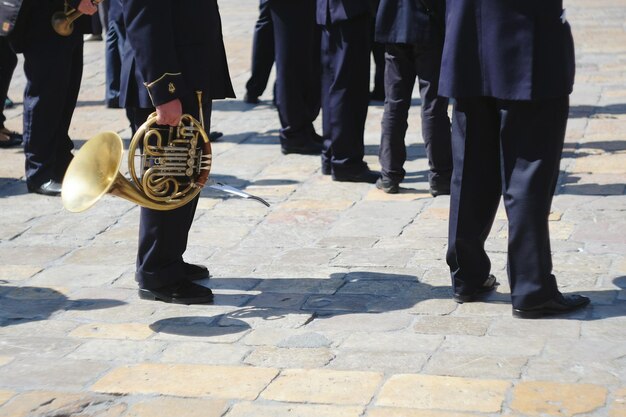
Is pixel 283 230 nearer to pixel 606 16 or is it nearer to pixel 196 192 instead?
pixel 196 192

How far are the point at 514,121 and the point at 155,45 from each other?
1.45 meters

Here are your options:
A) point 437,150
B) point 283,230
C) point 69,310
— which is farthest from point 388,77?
point 69,310

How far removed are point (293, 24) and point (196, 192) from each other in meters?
3.00

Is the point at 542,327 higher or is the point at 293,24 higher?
the point at 293,24

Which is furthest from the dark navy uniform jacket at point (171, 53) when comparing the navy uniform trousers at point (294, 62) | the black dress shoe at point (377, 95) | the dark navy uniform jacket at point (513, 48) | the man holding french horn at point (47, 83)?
the black dress shoe at point (377, 95)

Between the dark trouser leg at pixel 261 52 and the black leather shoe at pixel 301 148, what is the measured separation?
1.38 meters

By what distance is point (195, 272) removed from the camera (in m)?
5.29

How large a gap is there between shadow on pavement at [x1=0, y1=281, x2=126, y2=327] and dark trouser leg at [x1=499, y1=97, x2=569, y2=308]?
5.68ft

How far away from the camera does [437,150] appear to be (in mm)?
6430

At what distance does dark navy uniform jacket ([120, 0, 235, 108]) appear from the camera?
4.60 metres

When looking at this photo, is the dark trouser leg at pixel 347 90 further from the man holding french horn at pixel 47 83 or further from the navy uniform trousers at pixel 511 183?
the navy uniform trousers at pixel 511 183

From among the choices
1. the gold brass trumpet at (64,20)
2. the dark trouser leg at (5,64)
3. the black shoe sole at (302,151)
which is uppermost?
the gold brass trumpet at (64,20)

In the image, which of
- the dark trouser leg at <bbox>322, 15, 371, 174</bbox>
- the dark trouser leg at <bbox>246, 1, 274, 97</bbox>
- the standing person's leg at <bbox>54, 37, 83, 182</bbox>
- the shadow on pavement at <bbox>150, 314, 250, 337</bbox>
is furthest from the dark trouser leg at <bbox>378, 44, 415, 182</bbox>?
the dark trouser leg at <bbox>246, 1, 274, 97</bbox>

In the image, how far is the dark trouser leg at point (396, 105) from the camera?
6.34 metres
